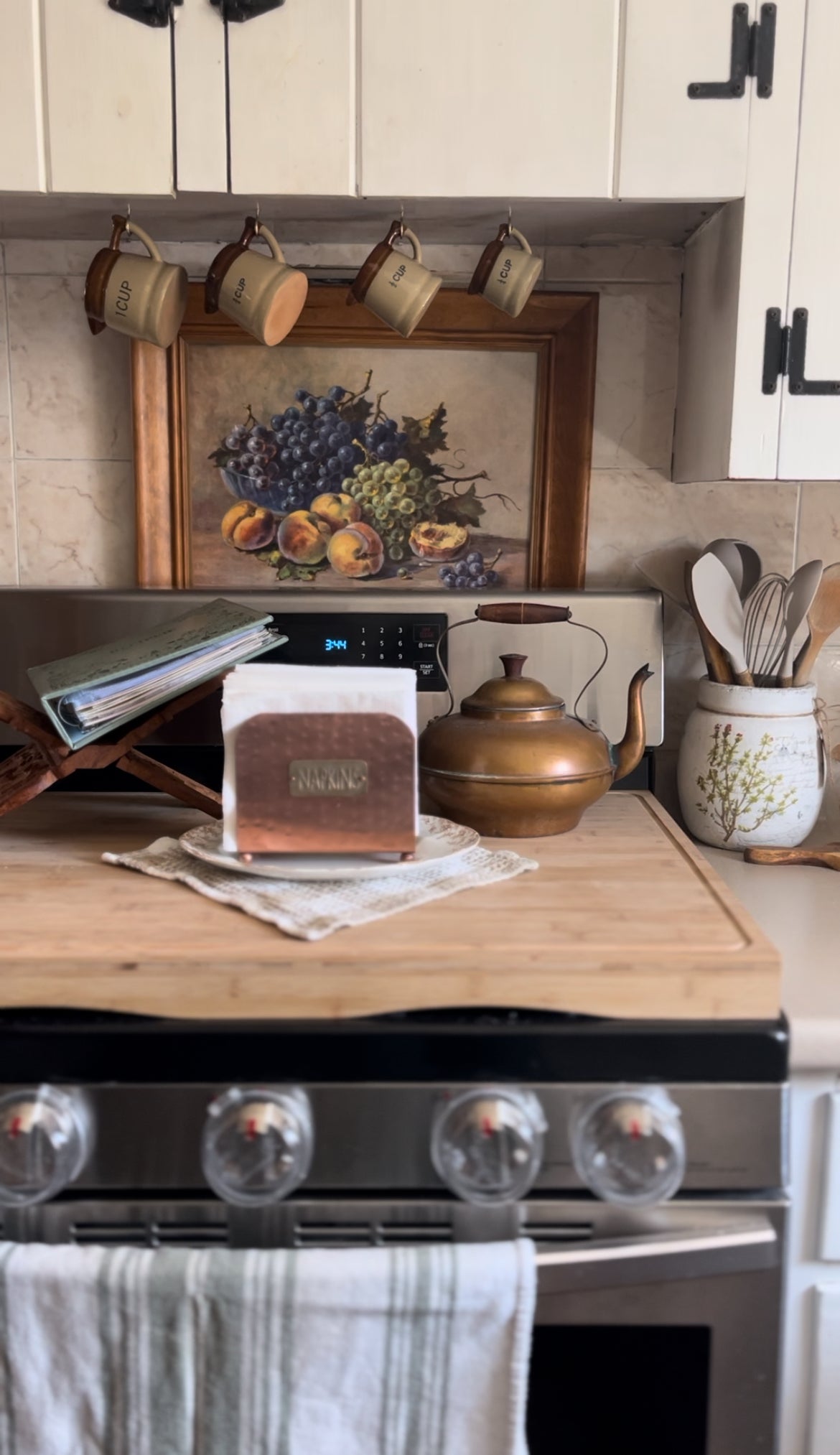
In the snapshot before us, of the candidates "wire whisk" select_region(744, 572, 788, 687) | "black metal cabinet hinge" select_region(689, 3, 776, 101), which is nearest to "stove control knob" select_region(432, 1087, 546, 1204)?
"wire whisk" select_region(744, 572, 788, 687)

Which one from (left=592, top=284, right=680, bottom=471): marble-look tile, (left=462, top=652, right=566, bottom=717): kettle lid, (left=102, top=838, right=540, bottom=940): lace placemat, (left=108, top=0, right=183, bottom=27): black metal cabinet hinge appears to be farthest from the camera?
(left=592, top=284, right=680, bottom=471): marble-look tile

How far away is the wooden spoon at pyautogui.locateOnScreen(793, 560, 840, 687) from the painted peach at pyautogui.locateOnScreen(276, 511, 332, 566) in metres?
0.60

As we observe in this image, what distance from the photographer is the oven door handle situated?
0.83 metres

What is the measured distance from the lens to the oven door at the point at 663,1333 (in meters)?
0.84

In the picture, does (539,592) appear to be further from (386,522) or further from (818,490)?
(818,490)

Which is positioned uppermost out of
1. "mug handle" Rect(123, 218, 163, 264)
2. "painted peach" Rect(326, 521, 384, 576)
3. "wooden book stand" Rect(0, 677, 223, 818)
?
"mug handle" Rect(123, 218, 163, 264)

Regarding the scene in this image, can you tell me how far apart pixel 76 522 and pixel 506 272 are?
624 millimetres

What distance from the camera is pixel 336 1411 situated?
807 mm

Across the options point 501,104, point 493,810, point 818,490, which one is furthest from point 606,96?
point 493,810

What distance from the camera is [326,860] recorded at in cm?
105

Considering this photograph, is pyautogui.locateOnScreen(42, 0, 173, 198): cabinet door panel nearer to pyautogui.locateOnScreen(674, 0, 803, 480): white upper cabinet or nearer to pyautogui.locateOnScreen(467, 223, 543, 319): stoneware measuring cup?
pyautogui.locateOnScreen(467, 223, 543, 319): stoneware measuring cup

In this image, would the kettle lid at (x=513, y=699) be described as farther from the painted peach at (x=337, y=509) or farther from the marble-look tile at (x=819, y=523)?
the marble-look tile at (x=819, y=523)

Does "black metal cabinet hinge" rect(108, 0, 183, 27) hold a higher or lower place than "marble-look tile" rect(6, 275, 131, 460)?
higher

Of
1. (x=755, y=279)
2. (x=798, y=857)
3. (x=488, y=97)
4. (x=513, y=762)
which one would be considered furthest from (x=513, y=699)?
(x=488, y=97)
